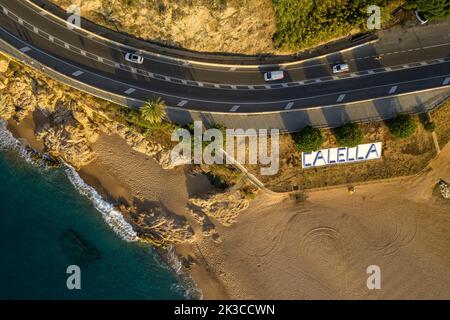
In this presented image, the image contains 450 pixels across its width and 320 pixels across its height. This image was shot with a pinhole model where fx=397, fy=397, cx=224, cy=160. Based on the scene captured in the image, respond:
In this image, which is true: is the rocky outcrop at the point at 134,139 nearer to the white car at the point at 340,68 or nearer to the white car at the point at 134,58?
the white car at the point at 134,58

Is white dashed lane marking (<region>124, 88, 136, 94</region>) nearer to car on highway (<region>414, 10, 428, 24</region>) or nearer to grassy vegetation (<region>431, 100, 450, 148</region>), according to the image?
car on highway (<region>414, 10, 428, 24</region>)

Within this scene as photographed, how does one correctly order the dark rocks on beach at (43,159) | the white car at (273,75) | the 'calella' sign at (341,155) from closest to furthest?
1. the 'calella' sign at (341,155)
2. the white car at (273,75)
3. the dark rocks on beach at (43,159)

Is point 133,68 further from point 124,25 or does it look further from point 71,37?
point 71,37

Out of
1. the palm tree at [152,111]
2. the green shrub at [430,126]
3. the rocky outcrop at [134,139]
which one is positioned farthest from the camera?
the rocky outcrop at [134,139]

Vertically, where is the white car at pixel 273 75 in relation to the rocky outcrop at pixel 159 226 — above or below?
above

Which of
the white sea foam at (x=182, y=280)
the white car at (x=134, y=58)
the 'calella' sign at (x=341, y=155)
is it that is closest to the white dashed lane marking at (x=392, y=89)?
the 'calella' sign at (x=341, y=155)

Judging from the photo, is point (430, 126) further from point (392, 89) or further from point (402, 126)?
point (392, 89)
